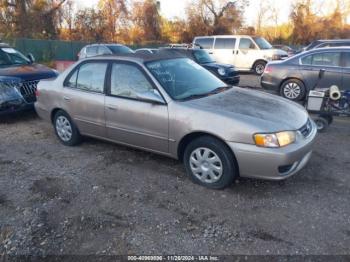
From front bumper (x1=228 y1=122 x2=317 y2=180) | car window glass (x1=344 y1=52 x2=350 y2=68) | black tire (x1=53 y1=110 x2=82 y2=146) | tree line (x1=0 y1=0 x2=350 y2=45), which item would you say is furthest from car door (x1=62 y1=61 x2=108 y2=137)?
tree line (x1=0 y1=0 x2=350 y2=45)

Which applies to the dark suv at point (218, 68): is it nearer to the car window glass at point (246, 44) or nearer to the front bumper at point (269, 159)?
the car window glass at point (246, 44)

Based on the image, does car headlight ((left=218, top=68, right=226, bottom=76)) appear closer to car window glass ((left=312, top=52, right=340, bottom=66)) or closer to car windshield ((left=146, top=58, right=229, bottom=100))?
car window glass ((left=312, top=52, right=340, bottom=66))

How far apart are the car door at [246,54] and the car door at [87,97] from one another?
1298 cm

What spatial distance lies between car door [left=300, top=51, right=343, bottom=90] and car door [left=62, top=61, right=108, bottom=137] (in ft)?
19.4

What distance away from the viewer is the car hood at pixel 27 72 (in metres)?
7.33

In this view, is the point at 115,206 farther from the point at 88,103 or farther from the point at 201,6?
the point at 201,6

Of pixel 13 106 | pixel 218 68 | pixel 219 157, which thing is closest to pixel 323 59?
pixel 218 68

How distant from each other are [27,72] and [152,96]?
181 inches

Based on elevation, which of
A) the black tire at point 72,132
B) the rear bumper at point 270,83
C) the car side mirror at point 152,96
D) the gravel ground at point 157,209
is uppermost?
the car side mirror at point 152,96

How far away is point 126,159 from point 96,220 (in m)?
1.64

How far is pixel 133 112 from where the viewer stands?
4.49 meters

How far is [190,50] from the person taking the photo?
1319 cm

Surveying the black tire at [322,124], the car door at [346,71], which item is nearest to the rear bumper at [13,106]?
the black tire at [322,124]

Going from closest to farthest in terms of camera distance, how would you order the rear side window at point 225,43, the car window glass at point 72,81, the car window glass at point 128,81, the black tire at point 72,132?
the car window glass at point 128,81 < the car window glass at point 72,81 < the black tire at point 72,132 < the rear side window at point 225,43
